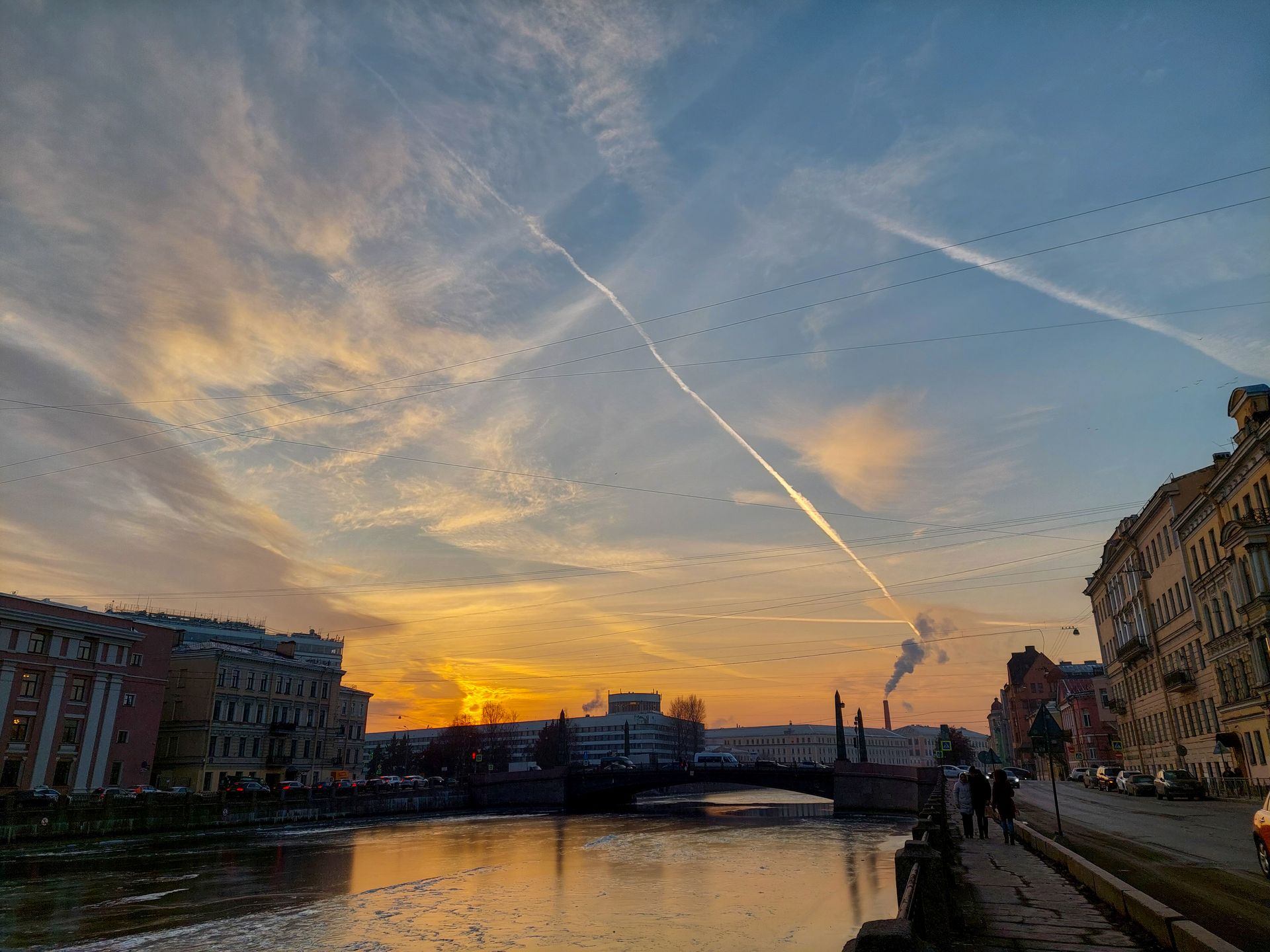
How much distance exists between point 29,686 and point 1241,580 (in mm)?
73938

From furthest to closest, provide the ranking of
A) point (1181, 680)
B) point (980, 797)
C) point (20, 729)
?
point (20, 729), point (1181, 680), point (980, 797)

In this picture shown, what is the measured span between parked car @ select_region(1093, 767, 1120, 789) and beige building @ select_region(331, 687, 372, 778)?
7526 centimetres

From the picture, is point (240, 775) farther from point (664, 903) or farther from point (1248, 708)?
point (1248, 708)

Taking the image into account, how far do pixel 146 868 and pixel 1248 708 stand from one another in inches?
2034

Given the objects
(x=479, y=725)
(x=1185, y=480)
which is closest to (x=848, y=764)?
(x=1185, y=480)

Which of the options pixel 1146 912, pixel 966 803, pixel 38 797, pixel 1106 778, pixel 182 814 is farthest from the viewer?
pixel 1106 778

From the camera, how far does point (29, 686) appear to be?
56.4 metres

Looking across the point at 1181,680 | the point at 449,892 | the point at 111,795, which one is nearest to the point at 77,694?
the point at 111,795

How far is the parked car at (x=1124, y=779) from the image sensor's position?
167 feet

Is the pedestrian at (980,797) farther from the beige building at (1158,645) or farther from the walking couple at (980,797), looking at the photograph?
the beige building at (1158,645)

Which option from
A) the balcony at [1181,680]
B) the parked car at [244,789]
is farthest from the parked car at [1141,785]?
the parked car at [244,789]

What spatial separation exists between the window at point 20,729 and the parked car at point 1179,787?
71008mm

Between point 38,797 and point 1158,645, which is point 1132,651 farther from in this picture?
point 38,797

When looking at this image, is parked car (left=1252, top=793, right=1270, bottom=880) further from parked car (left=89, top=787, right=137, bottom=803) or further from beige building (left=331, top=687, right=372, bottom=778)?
beige building (left=331, top=687, right=372, bottom=778)
